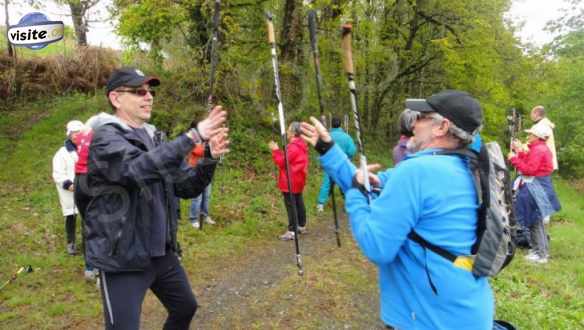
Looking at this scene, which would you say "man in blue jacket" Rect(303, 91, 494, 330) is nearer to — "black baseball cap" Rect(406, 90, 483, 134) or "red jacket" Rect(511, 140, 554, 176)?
"black baseball cap" Rect(406, 90, 483, 134)

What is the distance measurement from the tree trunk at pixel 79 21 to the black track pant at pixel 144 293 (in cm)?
1839

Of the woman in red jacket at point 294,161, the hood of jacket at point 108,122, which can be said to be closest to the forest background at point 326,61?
the woman in red jacket at point 294,161

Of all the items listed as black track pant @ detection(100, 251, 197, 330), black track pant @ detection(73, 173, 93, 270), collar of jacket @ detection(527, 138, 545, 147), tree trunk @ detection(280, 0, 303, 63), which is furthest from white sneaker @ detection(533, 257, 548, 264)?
tree trunk @ detection(280, 0, 303, 63)

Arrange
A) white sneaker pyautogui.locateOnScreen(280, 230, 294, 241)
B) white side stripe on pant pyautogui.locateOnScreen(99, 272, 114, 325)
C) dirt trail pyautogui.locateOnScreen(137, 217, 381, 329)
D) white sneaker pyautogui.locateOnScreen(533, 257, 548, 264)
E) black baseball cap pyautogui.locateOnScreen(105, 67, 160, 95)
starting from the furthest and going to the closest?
white sneaker pyautogui.locateOnScreen(280, 230, 294, 241) < white sneaker pyautogui.locateOnScreen(533, 257, 548, 264) < dirt trail pyautogui.locateOnScreen(137, 217, 381, 329) < black baseball cap pyautogui.locateOnScreen(105, 67, 160, 95) < white side stripe on pant pyautogui.locateOnScreen(99, 272, 114, 325)

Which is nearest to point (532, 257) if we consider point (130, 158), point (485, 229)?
point (485, 229)

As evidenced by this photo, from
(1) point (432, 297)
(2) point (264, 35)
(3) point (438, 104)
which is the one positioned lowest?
(1) point (432, 297)

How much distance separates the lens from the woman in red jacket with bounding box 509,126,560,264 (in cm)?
694

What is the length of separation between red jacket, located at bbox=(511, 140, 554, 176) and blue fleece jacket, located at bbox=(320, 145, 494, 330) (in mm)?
5477

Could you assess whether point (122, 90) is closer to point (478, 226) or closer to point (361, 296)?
point (478, 226)

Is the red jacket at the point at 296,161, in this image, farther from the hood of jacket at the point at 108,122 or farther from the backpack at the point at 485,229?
the backpack at the point at 485,229

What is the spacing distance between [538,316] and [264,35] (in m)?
10.7

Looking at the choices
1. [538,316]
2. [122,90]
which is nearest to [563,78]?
[538,316]

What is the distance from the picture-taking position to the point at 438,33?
54.4 ft

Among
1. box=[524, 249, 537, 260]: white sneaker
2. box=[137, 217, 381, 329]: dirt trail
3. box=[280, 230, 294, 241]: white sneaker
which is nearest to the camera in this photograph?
box=[137, 217, 381, 329]: dirt trail
